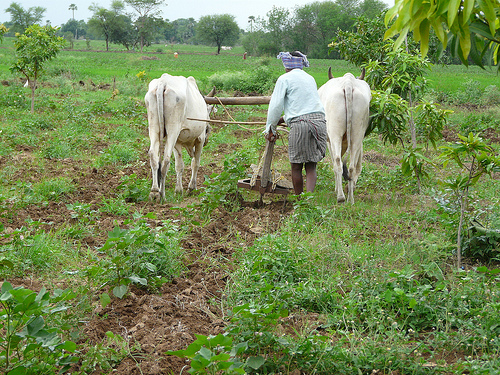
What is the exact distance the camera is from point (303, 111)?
573cm

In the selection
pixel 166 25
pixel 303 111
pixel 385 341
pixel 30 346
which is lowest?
pixel 385 341

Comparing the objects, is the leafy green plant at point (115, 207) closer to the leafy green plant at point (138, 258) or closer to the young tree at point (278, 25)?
the leafy green plant at point (138, 258)

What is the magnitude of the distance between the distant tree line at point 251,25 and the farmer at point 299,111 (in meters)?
54.7

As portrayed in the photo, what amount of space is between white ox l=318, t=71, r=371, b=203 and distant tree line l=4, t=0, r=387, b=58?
5382 cm

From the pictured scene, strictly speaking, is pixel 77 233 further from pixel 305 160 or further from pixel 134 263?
pixel 305 160

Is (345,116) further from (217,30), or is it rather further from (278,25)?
(217,30)

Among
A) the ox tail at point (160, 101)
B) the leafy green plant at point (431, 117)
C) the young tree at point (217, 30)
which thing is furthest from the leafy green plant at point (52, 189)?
the young tree at point (217, 30)

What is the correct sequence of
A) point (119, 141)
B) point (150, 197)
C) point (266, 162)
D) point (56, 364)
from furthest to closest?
point (119, 141)
point (150, 197)
point (266, 162)
point (56, 364)

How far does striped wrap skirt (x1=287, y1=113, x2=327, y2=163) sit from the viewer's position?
5.71m

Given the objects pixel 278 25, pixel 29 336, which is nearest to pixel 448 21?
pixel 29 336

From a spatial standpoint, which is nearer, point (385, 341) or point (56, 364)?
point (56, 364)

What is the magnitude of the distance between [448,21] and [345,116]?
4.81 meters

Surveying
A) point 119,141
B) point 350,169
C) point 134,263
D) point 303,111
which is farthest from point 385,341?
point 119,141

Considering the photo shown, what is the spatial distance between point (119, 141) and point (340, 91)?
626cm
